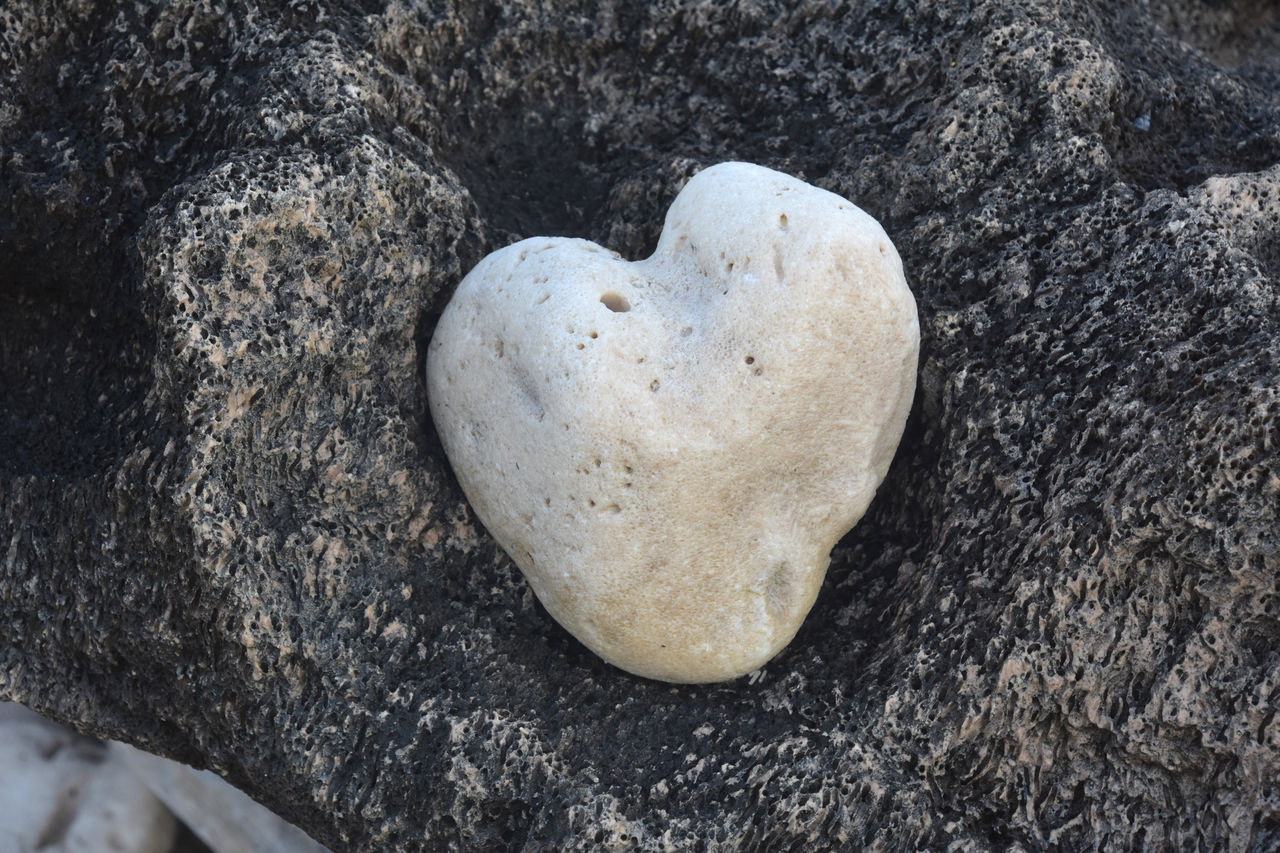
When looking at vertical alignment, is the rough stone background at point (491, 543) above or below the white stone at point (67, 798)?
above

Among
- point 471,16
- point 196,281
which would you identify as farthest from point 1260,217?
point 196,281

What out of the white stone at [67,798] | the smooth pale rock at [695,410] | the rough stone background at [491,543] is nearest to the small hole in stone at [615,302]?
the smooth pale rock at [695,410]

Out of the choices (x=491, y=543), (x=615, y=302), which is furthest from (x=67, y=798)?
(x=615, y=302)

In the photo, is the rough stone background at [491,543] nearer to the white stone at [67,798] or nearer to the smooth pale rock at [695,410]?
the smooth pale rock at [695,410]

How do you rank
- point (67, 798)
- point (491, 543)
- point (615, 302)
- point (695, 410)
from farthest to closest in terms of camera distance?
1. point (67, 798)
2. point (491, 543)
3. point (615, 302)
4. point (695, 410)

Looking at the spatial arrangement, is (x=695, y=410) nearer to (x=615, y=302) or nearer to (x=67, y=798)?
(x=615, y=302)

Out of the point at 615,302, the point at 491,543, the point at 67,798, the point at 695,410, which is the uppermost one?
the point at 615,302

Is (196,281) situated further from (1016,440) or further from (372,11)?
(1016,440)
